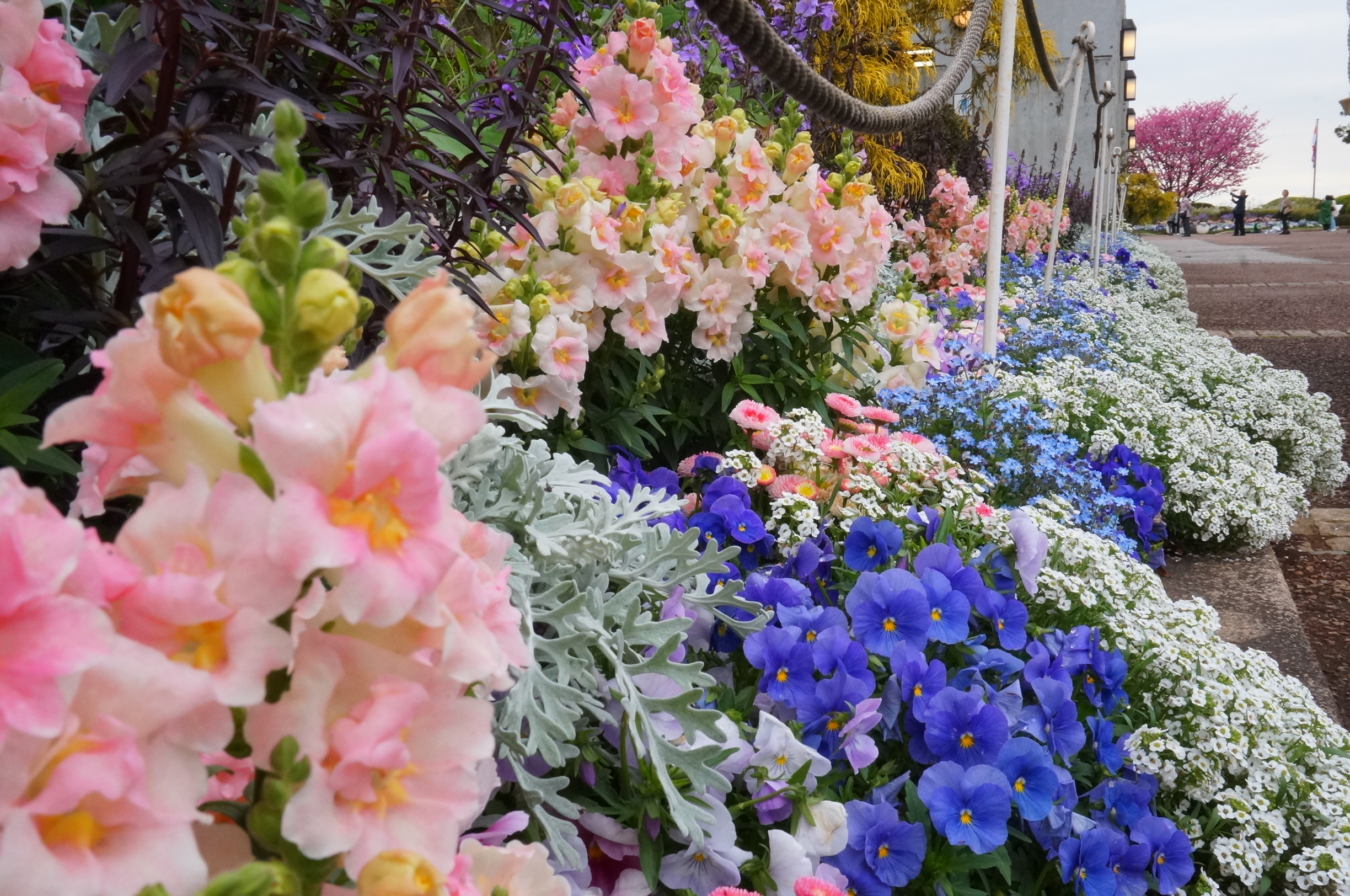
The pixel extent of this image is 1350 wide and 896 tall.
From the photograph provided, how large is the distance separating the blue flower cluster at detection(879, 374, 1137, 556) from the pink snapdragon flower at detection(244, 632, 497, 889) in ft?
8.13

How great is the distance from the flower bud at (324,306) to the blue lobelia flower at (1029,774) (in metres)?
1.36

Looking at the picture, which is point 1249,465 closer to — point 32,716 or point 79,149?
point 79,149

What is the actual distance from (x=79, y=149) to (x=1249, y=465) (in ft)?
13.9

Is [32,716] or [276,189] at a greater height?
[276,189]

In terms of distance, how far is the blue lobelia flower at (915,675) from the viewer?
1.60 metres

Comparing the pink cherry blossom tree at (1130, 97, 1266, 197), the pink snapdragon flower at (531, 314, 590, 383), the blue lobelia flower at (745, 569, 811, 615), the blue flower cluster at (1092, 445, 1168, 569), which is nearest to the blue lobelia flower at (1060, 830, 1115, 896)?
the blue lobelia flower at (745, 569, 811, 615)

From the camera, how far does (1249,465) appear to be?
13.8 feet

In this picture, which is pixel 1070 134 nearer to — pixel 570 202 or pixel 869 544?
pixel 570 202

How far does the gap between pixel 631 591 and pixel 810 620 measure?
17.7 inches

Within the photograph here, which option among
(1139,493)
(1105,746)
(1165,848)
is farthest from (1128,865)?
(1139,493)

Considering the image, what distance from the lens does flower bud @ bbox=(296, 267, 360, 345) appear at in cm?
47

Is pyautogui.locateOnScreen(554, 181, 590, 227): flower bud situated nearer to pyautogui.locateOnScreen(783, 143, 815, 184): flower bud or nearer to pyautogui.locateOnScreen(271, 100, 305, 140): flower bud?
pyautogui.locateOnScreen(783, 143, 815, 184): flower bud

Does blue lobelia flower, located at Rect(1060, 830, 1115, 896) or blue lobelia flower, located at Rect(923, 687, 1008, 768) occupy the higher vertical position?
blue lobelia flower, located at Rect(923, 687, 1008, 768)

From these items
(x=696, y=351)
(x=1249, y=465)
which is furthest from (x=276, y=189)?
(x=1249, y=465)
